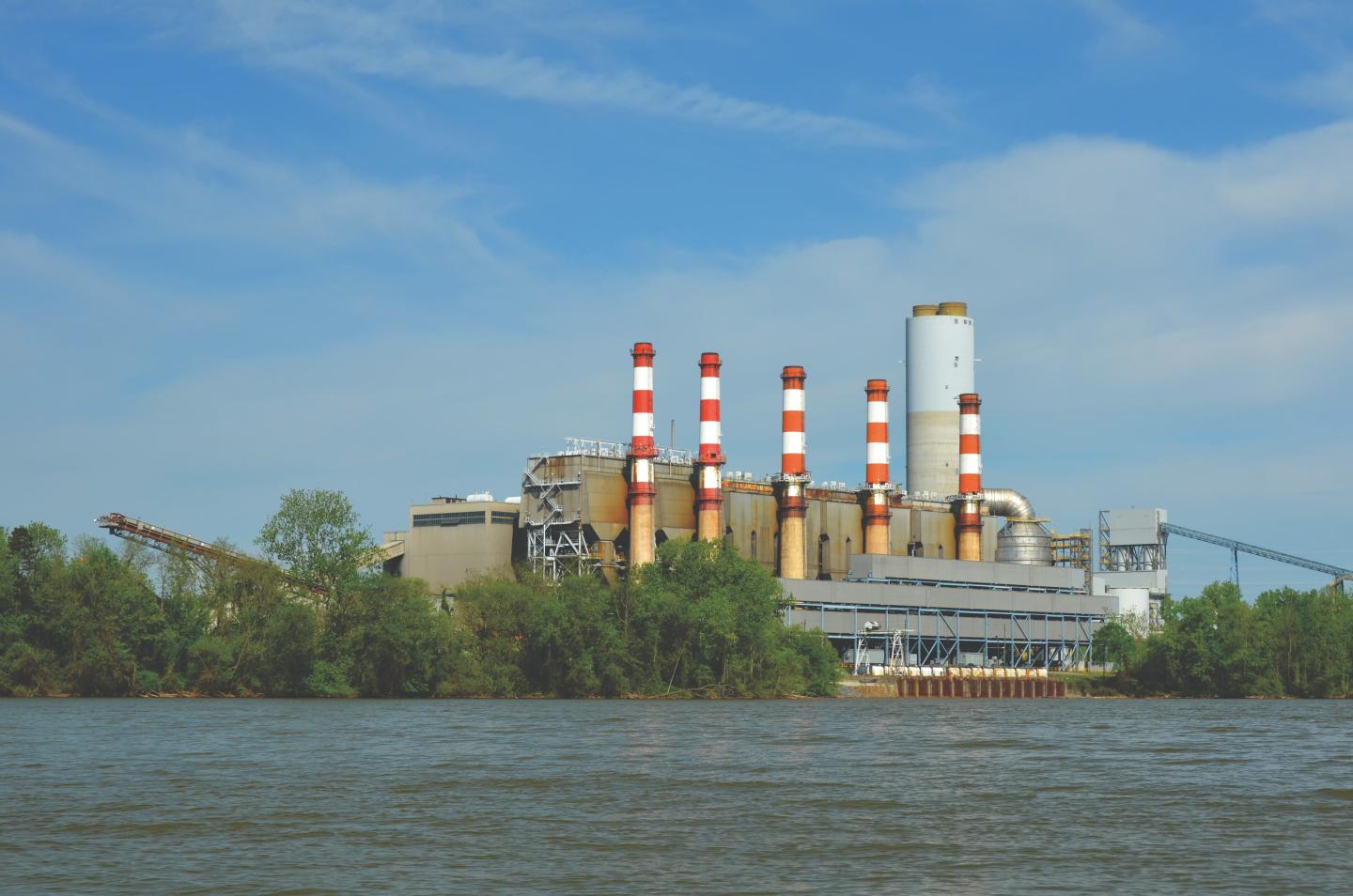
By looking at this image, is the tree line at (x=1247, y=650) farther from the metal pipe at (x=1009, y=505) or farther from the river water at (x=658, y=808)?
the river water at (x=658, y=808)

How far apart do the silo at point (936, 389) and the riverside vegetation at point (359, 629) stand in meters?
40.2

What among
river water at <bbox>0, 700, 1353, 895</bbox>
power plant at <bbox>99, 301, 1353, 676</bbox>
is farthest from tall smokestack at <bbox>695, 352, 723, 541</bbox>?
river water at <bbox>0, 700, 1353, 895</bbox>

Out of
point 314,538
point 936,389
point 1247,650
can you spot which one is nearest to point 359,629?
point 314,538

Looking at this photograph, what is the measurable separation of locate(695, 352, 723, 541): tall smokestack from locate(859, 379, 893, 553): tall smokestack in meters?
12.2

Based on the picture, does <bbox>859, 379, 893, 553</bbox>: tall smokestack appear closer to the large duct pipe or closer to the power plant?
the power plant

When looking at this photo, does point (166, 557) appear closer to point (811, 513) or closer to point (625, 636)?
point (625, 636)

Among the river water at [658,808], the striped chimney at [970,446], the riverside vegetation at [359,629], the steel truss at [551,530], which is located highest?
the striped chimney at [970,446]

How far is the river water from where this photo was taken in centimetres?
1969

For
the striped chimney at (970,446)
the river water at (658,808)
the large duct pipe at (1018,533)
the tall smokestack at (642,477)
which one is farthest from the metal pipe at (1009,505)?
the river water at (658,808)

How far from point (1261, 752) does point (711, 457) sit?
164 ft

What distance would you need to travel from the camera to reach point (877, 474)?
99375 millimetres

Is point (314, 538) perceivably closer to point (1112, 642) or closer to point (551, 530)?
point (551, 530)

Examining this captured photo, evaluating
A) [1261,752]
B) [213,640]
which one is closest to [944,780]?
[1261,752]

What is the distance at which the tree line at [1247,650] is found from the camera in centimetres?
8781
